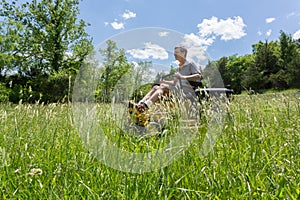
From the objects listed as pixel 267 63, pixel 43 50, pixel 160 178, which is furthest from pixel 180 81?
pixel 267 63

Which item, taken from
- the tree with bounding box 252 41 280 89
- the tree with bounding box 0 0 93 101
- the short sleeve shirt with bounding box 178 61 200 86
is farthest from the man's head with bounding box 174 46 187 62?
the tree with bounding box 252 41 280 89

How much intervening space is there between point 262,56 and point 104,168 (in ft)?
137

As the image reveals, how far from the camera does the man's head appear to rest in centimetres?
294

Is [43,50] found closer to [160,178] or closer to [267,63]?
[160,178]

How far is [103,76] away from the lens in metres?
2.66

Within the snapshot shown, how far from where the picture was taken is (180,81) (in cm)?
333

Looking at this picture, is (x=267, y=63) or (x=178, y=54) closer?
(x=178, y=54)

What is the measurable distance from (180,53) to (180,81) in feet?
1.39

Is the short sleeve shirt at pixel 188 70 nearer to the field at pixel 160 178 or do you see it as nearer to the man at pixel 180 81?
the man at pixel 180 81

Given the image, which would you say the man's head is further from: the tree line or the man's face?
the tree line

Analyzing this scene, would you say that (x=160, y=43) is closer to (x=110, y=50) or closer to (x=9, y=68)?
(x=110, y=50)

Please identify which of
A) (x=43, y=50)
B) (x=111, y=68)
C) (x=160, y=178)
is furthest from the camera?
(x=43, y=50)

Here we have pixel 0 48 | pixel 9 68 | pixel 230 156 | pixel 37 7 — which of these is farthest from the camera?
pixel 37 7

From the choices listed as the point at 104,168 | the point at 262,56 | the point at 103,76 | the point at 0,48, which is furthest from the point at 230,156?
the point at 262,56
